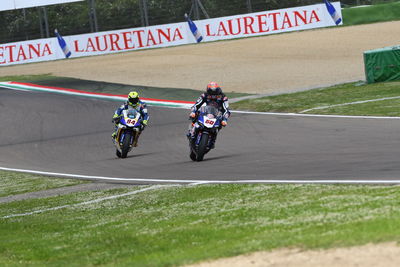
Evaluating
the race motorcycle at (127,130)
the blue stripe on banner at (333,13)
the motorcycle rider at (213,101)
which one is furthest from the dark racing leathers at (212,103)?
the blue stripe on banner at (333,13)

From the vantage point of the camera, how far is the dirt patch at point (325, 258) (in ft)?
26.2

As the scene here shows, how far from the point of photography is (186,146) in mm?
23359

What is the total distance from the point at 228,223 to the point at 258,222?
18.2 inches

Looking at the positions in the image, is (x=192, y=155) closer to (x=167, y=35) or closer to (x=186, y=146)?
(x=186, y=146)

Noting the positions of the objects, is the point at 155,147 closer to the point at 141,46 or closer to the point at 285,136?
the point at 285,136

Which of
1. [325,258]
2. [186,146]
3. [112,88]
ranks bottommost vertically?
[186,146]

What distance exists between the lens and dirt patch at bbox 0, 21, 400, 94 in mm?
36781

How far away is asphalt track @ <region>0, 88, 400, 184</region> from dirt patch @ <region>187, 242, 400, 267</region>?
504 cm

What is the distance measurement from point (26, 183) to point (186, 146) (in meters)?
4.78

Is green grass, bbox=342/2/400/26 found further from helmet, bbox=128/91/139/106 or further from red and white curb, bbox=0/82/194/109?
helmet, bbox=128/91/139/106

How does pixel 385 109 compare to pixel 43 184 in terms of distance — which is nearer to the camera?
pixel 43 184

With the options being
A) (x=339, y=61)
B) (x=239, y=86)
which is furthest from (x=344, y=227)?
(x=339, y=61)

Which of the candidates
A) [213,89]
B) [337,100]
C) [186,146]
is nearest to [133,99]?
[186,146]

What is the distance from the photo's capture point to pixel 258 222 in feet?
35.6
